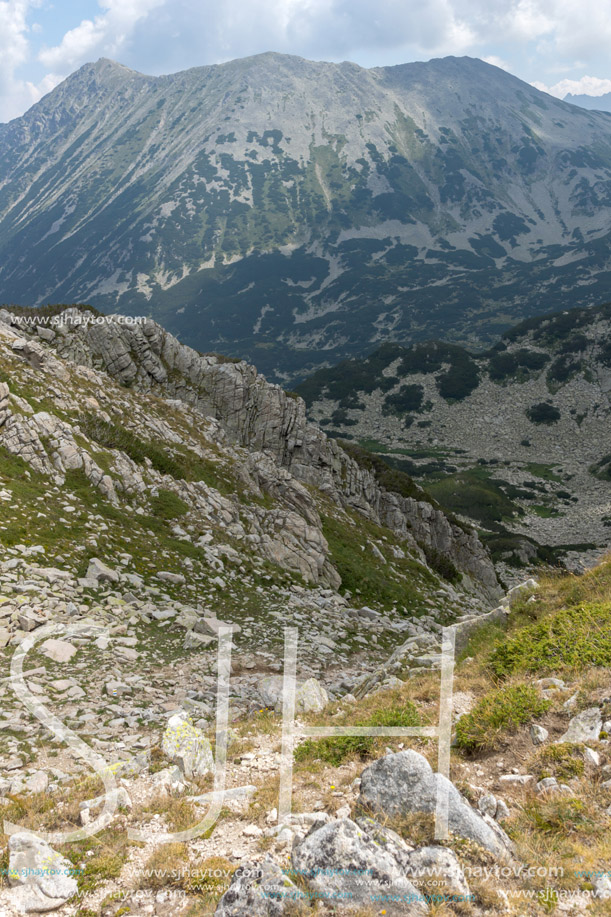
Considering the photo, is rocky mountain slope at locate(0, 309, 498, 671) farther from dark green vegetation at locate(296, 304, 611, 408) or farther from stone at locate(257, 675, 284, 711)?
dark green vegetation at locate(296, 304, 611, 408)

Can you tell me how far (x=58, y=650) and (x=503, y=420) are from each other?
422 feet

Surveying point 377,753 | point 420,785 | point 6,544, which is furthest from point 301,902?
point 6,544

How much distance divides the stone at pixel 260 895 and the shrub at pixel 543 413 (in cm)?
13080

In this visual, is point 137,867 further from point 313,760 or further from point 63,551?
point 63,551

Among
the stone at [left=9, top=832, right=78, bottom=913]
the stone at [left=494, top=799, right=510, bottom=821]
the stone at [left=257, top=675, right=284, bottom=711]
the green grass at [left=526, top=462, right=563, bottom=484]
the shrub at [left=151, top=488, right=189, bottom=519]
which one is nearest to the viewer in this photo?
the stone at [left=9, top=832, right=78, bottom=913]

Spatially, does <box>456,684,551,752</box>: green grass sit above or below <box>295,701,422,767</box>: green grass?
above

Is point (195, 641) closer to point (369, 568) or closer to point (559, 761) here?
point (559, 761)

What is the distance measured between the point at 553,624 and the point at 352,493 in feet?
92.4

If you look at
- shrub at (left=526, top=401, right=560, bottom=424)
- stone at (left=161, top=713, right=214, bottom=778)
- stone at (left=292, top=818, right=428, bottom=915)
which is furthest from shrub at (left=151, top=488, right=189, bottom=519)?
shrub at (left=526, top=401, right=560, bottom=424)

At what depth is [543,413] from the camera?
12312cm

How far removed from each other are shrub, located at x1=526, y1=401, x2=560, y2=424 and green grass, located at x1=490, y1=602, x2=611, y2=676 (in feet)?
403

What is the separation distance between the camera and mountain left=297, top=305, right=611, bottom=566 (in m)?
88.4

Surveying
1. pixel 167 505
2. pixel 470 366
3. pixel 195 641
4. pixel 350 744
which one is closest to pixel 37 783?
pixel 350 744

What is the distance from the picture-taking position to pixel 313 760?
8.27m
